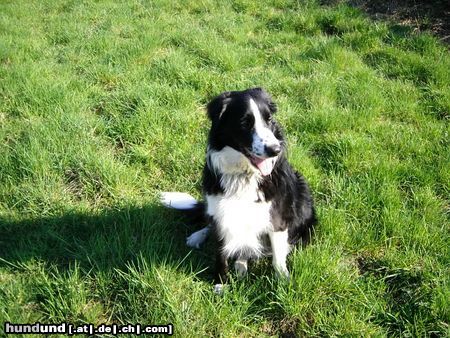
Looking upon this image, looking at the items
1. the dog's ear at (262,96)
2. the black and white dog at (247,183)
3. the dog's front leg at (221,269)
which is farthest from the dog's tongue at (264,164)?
the dog's front leg at (221,269)

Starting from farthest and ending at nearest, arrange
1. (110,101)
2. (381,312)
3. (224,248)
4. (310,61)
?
(310,61) < (110,101) < (224,248) < (381,312)

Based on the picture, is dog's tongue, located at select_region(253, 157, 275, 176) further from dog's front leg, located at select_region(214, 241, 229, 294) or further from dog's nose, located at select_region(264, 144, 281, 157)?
dog's front leg, located at select_region(214, 241, 229, 294)

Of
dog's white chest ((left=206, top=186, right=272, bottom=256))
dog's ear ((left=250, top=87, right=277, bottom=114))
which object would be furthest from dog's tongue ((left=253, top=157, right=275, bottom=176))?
dog's ear ((left=250, top=87, right=277, bottom=114))

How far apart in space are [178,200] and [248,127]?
3.17 feet

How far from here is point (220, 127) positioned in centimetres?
228

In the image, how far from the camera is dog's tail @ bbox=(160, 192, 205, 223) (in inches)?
113

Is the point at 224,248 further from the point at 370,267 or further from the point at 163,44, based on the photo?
the point at 163,44

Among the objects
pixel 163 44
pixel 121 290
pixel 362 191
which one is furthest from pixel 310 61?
pixel 121 290

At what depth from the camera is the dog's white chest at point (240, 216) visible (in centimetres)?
230

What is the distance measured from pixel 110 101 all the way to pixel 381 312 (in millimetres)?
3072

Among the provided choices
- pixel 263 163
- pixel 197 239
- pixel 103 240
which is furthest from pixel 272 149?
pixel 103 240

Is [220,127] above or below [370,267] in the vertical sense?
above

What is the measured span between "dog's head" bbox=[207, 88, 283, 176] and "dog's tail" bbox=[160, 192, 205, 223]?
692 millimetres

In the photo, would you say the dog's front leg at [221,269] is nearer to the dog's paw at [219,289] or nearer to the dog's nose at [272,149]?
the dog's paw at [219,289]
